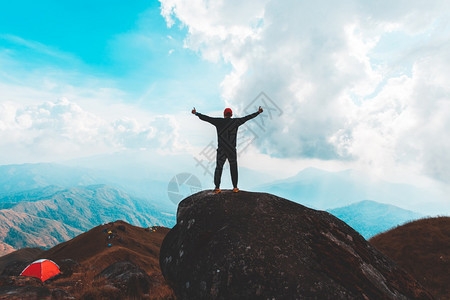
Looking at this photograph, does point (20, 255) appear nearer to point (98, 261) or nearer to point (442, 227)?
point (98, 261)

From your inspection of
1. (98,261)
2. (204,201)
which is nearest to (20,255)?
(98,261)

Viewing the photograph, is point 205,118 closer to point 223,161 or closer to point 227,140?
point 227,140

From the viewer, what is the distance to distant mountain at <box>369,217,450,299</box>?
54.9 feet

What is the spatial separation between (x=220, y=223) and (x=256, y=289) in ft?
Answer: 9.23

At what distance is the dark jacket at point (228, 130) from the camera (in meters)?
11.7

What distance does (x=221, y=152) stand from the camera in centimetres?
Answer: 1186

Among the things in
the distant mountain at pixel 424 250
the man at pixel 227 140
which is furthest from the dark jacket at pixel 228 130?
the distant mountain at pixel 424 250

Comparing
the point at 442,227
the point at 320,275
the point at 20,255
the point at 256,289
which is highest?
the point at 442,227

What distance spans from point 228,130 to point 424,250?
21.2 meters

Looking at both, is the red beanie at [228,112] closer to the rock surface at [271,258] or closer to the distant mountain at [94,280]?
the rock surface at [271,258]

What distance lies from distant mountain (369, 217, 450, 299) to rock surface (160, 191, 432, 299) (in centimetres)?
1144

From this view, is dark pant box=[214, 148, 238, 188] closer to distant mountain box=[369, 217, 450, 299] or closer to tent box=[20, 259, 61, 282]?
distant mountain box=[369, 217, 450, 299]

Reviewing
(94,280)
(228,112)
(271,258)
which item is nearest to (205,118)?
(228,112)

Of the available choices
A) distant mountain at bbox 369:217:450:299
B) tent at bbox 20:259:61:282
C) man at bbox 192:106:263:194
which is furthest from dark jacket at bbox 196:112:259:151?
tent at bbox 20:259:61:282
